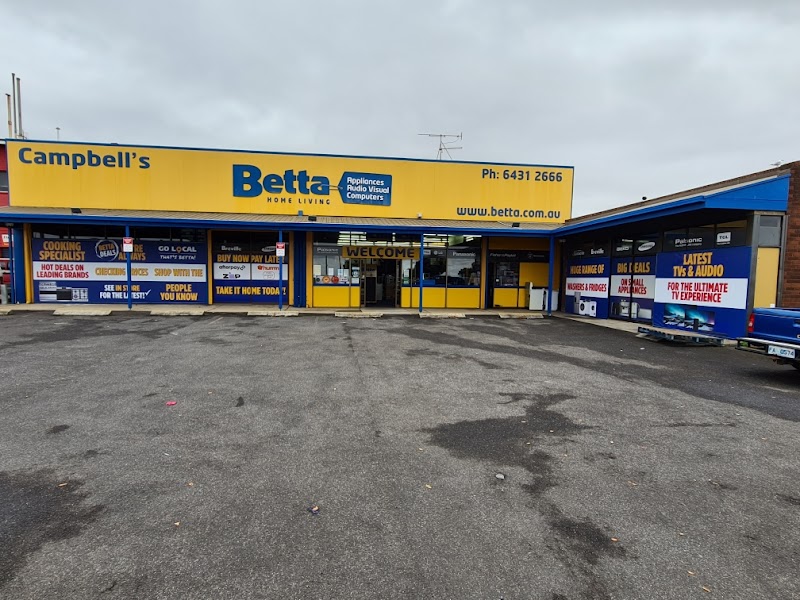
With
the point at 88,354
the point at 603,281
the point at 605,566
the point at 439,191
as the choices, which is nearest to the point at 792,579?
the point at 605,566

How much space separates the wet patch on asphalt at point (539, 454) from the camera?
9.42 feet

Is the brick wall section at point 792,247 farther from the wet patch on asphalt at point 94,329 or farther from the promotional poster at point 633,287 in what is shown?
the wet patch on asphalt at point 94,329

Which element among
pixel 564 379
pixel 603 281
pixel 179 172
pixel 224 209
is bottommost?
pixel 564 379

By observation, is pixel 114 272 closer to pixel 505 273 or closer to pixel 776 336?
pixel 505 273

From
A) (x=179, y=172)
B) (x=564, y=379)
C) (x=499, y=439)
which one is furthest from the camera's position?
(x=179, y=172)

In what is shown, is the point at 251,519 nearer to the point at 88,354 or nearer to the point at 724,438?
the point at 724,438

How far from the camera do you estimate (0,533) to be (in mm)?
2975

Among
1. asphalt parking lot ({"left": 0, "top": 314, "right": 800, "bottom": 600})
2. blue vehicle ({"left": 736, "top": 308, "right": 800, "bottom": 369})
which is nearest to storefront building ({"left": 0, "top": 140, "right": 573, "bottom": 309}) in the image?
blue vehicle ({"left": 736, "top": 308, "right": 800, "bottom": 369})

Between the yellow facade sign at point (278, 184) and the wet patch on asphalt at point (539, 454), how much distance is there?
16242 mm

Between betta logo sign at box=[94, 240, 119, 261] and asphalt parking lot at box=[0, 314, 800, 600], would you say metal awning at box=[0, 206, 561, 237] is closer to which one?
betta logo sign at box=[94, 240, 119, 261]

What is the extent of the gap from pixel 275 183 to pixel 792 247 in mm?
19102

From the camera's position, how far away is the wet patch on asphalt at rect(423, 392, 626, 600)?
2.87 meters

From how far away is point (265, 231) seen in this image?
19.6m

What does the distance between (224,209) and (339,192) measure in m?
5.43
